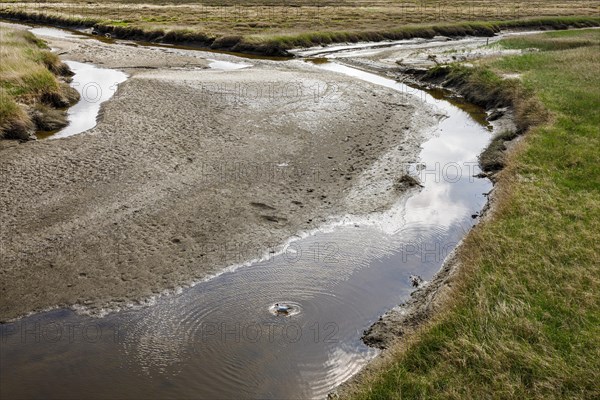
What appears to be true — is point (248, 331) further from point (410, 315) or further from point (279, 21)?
point (279, 21)

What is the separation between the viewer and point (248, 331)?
1061 centimetres

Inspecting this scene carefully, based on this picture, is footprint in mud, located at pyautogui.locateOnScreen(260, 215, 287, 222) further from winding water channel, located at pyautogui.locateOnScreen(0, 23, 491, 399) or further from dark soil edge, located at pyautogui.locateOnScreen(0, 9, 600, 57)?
dark soil edge, located at pyautogui.locateOnScreen(0, 9, 600, 57)

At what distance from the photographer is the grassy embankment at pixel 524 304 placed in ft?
28.2

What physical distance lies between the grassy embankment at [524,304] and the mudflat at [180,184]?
4.28 meters

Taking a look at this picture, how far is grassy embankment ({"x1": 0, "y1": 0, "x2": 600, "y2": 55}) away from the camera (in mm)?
50906

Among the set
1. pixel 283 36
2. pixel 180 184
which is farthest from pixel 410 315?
pixel 283 36

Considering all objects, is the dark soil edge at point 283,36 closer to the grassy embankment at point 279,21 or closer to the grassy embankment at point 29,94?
the grassy embankment at point 279,21

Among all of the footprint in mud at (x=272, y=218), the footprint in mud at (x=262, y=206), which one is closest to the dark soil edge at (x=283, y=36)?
the footprint in mud at (x=262, y=206)

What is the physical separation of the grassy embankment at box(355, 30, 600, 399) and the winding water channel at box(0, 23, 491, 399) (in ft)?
4.05

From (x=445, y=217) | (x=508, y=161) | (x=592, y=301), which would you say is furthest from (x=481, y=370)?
(x=508, y=161)

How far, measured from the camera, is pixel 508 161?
1919 centimetres

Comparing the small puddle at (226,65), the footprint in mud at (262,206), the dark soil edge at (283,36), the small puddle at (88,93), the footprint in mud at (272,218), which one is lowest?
the footprint in mud at (272,218)

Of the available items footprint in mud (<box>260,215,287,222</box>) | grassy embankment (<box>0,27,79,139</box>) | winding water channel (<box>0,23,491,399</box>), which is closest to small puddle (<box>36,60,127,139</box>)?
grassy embankment (<box>0,27,79,139</box>)

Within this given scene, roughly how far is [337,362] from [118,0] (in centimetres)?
9913
